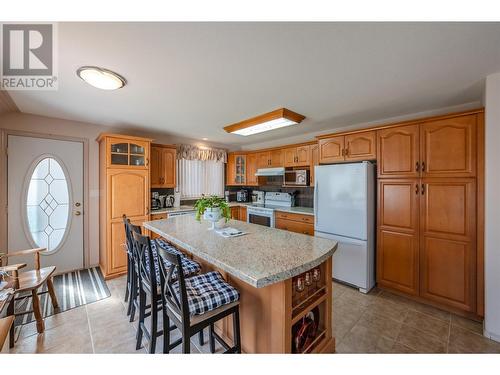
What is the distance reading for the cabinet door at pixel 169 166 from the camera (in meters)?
3.81

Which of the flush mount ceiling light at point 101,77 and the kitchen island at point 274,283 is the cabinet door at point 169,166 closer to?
the flush mount ceiling light at point 101,77

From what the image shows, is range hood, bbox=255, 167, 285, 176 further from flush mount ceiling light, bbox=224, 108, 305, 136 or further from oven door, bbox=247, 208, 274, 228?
flush mount ceiling light, bbox=224, 108, 305, 136

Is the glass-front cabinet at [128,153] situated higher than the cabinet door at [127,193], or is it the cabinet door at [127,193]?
the glass-front cabinet at [128,153]

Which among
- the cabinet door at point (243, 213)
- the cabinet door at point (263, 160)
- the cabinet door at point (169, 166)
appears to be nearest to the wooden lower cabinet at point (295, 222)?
the cabinet door at point (243, 213)

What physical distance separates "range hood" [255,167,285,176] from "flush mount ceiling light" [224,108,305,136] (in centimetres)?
109

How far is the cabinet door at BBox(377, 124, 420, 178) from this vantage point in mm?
2336

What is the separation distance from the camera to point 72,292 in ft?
8.32

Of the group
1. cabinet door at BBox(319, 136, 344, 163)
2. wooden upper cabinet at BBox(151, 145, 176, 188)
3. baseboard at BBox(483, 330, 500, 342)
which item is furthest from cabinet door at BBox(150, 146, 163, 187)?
baseboard at BBox(483, 330, 500, 342)

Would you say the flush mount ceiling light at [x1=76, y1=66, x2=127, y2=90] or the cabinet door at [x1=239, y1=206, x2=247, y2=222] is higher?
the flush mount ceiling light at [x1=76, y1=66, x2=127, y2=90]

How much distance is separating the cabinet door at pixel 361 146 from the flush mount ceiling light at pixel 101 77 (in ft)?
8.86

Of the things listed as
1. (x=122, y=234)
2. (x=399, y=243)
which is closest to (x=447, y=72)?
(x=399, y=243)

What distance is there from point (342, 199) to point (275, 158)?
6.03 ft

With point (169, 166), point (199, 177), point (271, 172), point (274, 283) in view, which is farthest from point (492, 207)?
point (199, 177)

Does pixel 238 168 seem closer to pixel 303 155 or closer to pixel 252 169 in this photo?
pixel 252 169
